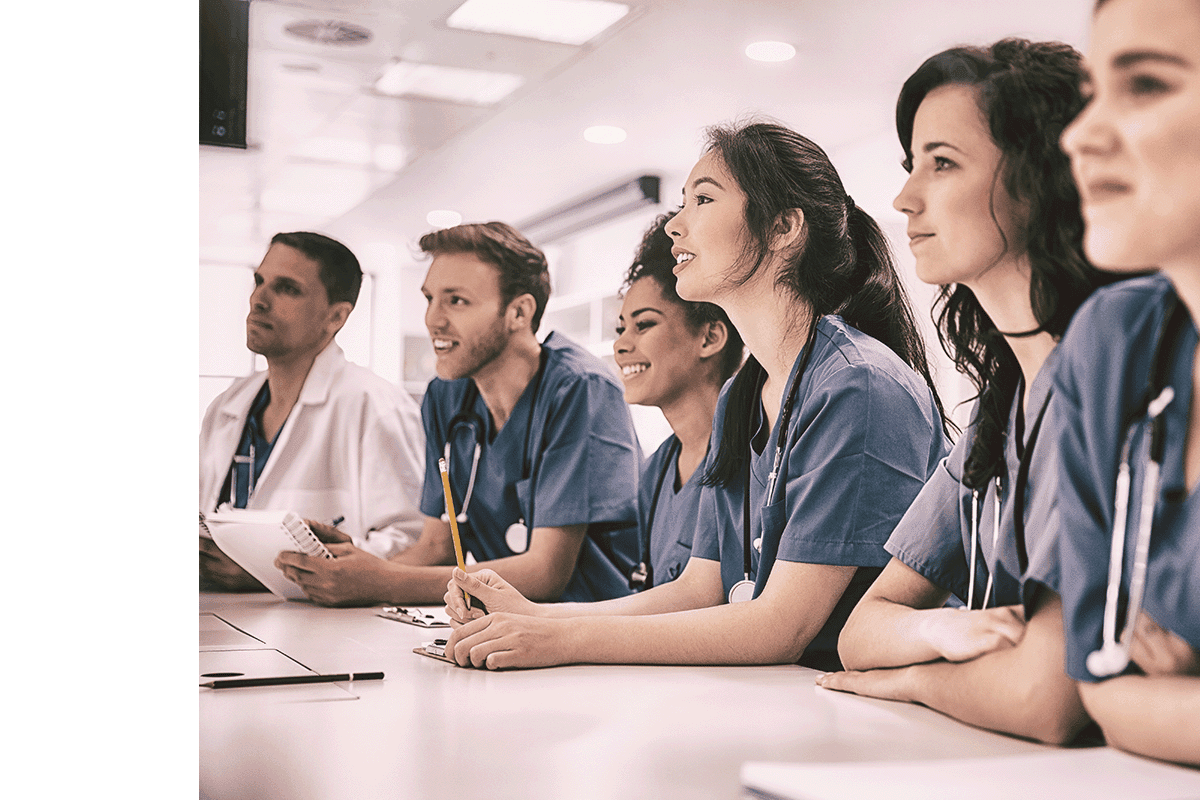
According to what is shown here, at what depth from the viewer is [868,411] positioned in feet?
4.04

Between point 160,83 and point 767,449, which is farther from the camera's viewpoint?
point 767,449

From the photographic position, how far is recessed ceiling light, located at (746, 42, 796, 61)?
1.53 meters

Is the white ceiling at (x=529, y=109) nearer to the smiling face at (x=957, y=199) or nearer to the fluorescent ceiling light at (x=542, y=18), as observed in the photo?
the fluorescent ceiling light at (x=542, y=18)

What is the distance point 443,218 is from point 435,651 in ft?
2.51

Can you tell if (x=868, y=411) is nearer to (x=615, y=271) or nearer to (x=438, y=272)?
(x=615, y=271)

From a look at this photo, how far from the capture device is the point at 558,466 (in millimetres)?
1768

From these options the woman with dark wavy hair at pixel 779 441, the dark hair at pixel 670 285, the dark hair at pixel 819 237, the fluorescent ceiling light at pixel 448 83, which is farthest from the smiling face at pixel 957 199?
the fluorescent ceiling light at pixel 448 83

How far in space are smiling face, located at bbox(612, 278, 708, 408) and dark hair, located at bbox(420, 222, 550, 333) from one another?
0.15 meters

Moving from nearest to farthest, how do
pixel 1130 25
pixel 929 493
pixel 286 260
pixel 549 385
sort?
pixel 1130 25 < pixel 929 493 < pixel 286 260 < pixel 549 385

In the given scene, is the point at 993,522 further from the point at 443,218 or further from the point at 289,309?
the point at 443,218

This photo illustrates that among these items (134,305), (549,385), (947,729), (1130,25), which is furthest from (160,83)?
(549,385)

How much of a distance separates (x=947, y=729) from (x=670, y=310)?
0.92 metres

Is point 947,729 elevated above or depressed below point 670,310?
below

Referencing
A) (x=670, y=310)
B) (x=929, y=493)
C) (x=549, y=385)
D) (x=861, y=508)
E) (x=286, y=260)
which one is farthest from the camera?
(x=549, y=385)
